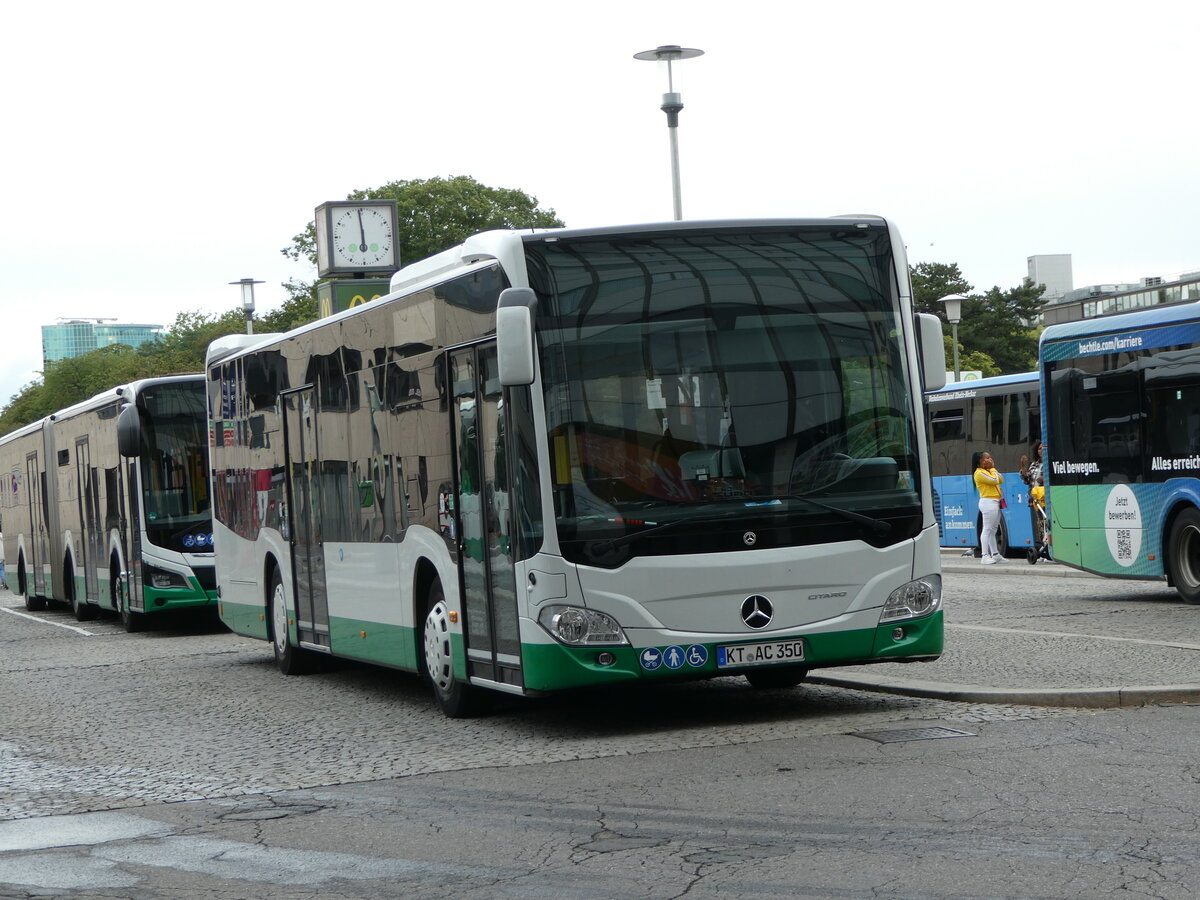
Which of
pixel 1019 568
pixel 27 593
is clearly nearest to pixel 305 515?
pixel 1019 568

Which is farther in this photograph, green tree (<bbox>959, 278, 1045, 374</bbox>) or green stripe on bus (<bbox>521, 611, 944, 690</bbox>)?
green tree (<bbox>959, 278, 1045, 374</bbox>)

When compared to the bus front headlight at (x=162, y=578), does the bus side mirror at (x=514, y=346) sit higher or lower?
higher

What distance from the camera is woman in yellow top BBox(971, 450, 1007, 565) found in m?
26.4

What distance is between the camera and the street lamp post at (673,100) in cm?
2445

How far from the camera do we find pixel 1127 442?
18.5 meters

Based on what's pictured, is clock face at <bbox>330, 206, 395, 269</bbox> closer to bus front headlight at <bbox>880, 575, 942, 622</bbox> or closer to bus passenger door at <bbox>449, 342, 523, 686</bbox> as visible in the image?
bus passenger door at <bbox>449, 342, 523, 686</bbox>

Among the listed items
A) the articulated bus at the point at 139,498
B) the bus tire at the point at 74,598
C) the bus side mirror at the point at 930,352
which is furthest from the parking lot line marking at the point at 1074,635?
the bus tire at the point at 74,598

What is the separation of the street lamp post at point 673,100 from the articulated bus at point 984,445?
6285 millimetres

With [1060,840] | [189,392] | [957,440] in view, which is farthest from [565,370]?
[957,440]

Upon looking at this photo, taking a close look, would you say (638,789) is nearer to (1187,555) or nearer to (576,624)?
(576,624)

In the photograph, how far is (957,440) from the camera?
100.0 ft

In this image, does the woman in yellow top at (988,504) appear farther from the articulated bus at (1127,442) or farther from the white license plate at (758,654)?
the white license plate at (758,654)

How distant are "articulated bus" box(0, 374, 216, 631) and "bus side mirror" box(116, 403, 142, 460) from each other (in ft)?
0.04

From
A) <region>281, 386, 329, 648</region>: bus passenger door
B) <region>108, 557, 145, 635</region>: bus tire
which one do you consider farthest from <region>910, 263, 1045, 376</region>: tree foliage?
<region>281, 386, 329, 648</region>: bus passenger door
